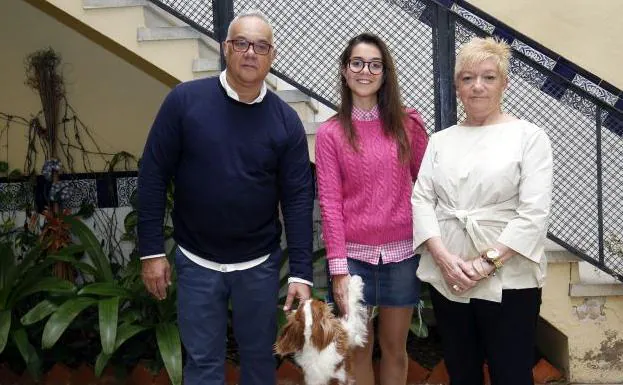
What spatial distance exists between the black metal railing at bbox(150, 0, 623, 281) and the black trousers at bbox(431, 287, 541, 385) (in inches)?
59.0

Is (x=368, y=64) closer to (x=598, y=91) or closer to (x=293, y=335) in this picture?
(x=293, y=335)

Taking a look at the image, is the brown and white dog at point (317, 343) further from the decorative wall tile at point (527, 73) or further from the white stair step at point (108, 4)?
the white stair step at point (108, 4)

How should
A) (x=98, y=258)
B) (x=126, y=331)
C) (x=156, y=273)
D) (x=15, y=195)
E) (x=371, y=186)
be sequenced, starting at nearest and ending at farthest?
(x=156, y=273)
(x=371, y=186)
(x=126, y=331)
(x=98, y=258)
(x=15, y=195)

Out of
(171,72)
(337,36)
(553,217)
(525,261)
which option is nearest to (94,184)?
(171,72)

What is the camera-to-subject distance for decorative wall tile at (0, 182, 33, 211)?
19.0 feet

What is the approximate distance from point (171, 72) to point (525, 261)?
8.33 ft

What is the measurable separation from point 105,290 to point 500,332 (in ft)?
8.79

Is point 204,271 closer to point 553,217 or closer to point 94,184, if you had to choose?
point 553,217

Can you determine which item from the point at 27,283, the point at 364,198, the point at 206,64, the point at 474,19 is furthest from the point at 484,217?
the point at 27,283

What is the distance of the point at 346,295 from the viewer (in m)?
2.88

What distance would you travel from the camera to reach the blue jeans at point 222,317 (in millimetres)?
2842

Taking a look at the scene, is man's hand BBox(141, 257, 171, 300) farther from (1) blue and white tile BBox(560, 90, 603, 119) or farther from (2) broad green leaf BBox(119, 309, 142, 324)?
(1) blue and white tile BBox(560, 90, 603, 119)

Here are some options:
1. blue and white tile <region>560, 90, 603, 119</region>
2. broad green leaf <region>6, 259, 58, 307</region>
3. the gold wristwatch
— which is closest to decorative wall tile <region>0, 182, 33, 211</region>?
broad green leaf <region>6, 259, 58, 307</region>

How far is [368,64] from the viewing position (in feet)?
9.73
